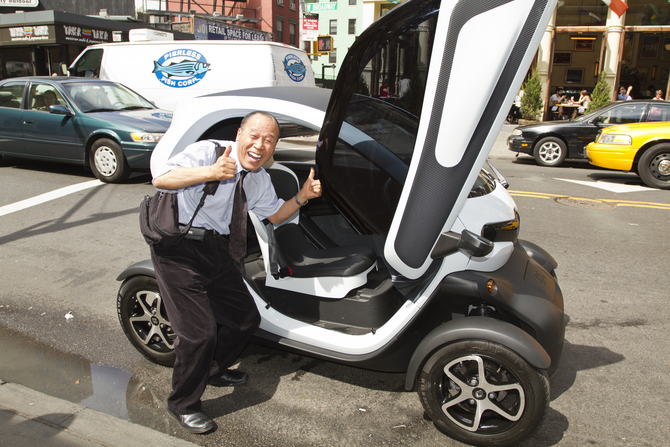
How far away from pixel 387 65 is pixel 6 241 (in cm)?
507

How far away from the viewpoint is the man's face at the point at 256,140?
2.51 metres

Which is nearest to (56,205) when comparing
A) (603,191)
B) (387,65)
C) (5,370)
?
(5,370)

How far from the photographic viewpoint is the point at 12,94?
9.12 meters

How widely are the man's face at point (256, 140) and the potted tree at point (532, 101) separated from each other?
17792mm

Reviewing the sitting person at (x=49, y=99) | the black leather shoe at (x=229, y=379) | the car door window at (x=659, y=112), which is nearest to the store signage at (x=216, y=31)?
the sitting person at (x=49, y=99)

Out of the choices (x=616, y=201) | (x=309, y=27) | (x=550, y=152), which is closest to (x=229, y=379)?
(x=616, y=201)

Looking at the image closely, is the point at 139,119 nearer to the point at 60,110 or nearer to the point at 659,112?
the point at 60,110

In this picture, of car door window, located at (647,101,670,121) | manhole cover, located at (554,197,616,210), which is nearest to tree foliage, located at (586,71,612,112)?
car door window, located at (647,101,670,121)

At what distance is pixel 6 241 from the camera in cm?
562

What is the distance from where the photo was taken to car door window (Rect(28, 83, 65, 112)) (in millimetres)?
8789

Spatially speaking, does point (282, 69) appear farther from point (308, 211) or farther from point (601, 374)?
point (601, 374)

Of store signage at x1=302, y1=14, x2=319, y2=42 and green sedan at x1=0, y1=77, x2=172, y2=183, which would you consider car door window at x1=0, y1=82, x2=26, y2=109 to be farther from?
store signage at x1=302, y1=14, x2=319, y2=42

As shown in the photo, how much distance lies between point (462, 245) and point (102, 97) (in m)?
8.62

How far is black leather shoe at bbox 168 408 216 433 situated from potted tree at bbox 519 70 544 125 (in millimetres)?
18140
